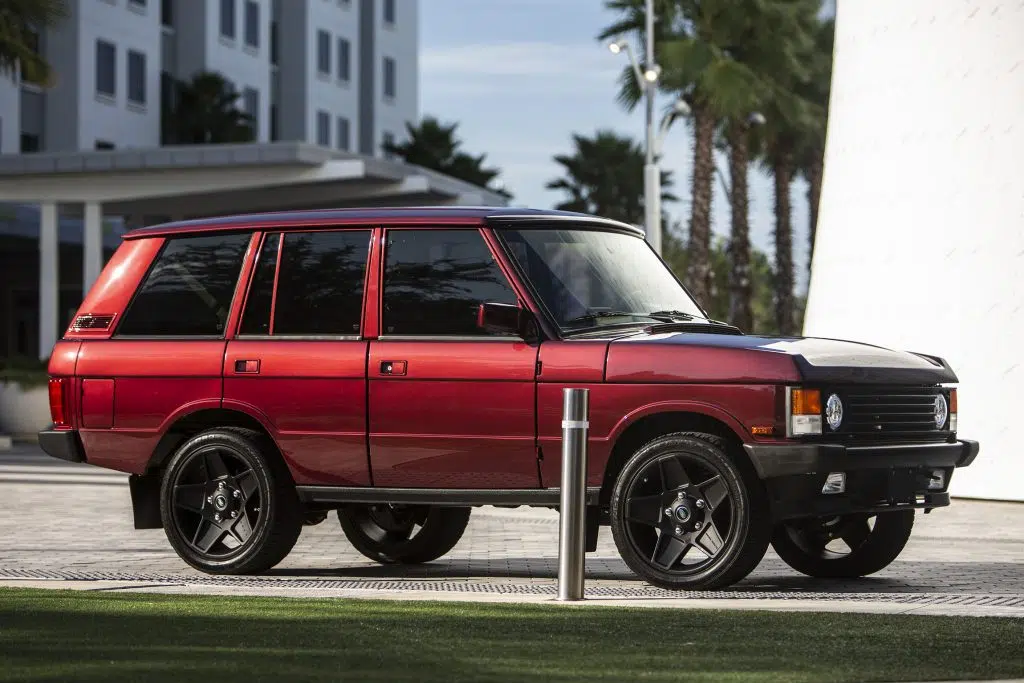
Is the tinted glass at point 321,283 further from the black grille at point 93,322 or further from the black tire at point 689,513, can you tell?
the black tire at point 689,513

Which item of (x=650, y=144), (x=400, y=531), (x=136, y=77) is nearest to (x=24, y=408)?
(x=650, y=144)

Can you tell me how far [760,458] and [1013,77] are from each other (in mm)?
10465

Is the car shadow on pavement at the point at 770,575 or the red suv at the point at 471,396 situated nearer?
the red suv at the point at 471,396

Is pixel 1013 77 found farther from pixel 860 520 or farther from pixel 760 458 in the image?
pixel 760 458

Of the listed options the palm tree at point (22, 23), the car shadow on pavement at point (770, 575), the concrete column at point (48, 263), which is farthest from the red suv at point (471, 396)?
the concrete column at point (48, 263)

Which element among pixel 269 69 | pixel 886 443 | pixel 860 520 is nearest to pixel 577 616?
pixel 886 443

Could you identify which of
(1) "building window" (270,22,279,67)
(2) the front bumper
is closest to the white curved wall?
(2) the front bumper

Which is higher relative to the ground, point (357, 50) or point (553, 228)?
point (357, 50)

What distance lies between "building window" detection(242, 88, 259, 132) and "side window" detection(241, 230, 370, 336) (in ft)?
189

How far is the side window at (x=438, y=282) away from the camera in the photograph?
1032cm

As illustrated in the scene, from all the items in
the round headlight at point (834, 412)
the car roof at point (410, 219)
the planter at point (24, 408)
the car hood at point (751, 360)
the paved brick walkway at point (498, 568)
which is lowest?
the planter at point (24, 408)

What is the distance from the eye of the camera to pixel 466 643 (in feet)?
24.3

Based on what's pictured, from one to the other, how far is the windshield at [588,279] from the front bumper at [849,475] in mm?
1187

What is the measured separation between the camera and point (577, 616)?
330 inches
